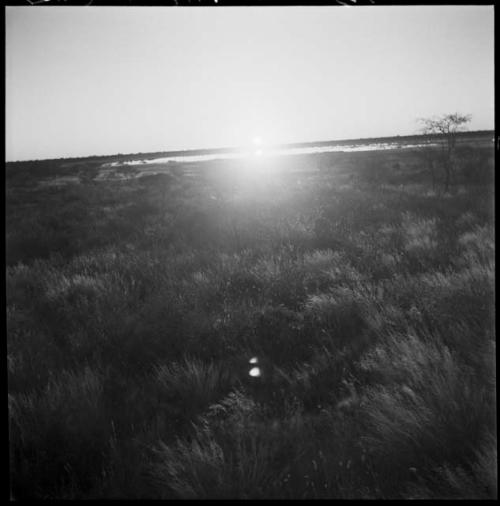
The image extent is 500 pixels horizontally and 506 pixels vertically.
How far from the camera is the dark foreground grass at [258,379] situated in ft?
6.64

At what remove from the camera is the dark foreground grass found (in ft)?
6.64

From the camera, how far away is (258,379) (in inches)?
120

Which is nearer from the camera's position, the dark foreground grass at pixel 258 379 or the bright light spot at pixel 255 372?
the dark foreground grass at pixel 258 379

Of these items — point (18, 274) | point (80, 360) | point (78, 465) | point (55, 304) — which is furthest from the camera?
point (18, 274)

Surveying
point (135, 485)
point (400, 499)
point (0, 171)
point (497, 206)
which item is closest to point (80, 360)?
point (135, 485)

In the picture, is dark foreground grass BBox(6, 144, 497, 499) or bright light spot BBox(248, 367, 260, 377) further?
bright light spot BBox(248, 367, 260, 377)

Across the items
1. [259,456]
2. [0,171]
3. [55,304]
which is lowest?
[259,456]

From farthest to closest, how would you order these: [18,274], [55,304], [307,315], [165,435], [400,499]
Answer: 1. [18,274]
2. [55,304]
3. [307,315]
4. [165,435]
5. [400,499]

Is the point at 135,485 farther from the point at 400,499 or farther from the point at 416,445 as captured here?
the point at 416,445

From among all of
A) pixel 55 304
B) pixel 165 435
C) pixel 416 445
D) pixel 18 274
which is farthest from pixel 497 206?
pixel 18 274

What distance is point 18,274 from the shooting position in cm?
636

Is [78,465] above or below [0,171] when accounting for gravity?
below

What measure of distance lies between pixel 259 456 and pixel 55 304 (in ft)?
13.4

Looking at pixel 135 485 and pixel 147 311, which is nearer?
pixel 135 485
